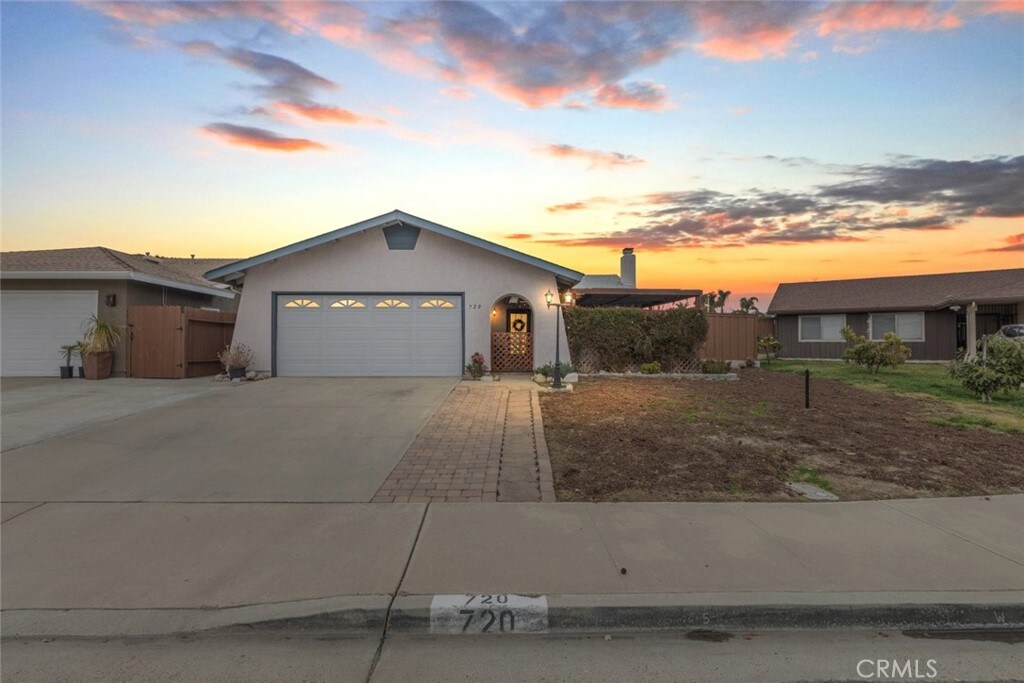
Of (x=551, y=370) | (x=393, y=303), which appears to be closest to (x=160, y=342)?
(x=393, y=303)

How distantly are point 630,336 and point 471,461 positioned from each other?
1099 centimetres

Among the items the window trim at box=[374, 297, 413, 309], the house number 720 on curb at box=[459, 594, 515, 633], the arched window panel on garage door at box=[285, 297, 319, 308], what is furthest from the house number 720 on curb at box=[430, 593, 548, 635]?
the arched window panel on garage door at box=[285, 297, 319, 308]

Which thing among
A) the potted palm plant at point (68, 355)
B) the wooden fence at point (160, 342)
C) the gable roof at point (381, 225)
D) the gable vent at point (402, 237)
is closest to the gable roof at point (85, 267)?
the wooden fence at point (160, 342)

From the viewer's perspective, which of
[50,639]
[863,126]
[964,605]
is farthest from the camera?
[863,126]

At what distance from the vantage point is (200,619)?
2939mm

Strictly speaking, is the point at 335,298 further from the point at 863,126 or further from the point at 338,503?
the point at 863,126

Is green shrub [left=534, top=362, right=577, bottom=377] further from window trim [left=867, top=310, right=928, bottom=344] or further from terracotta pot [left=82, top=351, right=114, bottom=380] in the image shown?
window trim [left=867, top=310, right=928, bottom=344]

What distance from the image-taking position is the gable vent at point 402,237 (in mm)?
15359

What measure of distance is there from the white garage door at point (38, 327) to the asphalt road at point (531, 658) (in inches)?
617

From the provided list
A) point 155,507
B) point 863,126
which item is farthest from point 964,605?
point 863,126

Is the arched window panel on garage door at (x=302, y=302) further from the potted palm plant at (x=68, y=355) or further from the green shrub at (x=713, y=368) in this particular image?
the green shrub at (x=713, y=368)

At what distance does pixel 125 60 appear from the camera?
1004cm

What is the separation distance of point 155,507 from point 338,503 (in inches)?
67.2

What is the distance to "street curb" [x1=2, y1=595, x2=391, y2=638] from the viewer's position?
2875 millimetres
